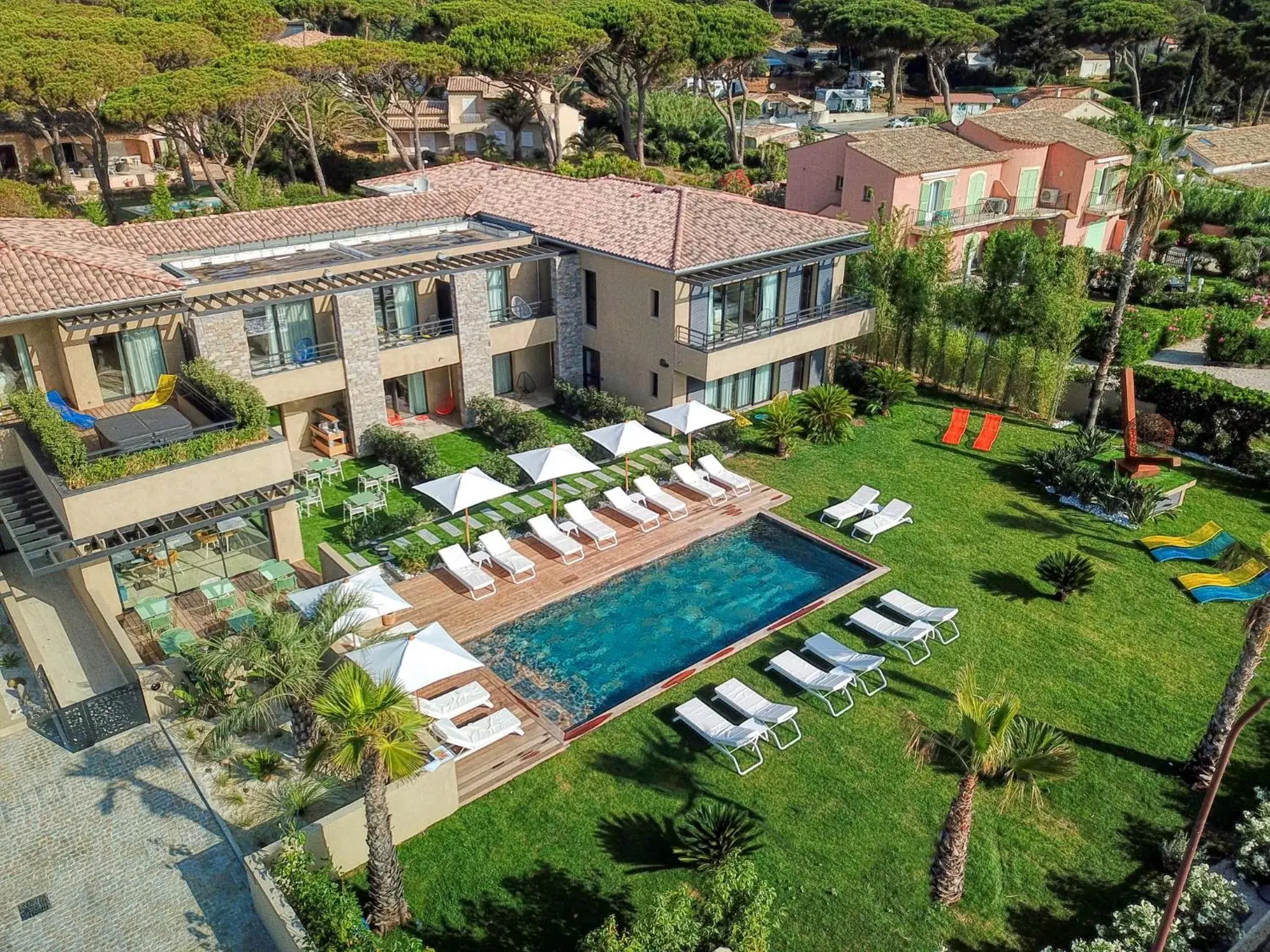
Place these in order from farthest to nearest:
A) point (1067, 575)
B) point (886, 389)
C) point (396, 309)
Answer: point (886, 389)
point (396, 309)
point (1067, 575)

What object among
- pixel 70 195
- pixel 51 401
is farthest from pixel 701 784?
pixel 70 195

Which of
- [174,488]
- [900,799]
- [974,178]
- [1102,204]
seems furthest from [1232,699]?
[1102,204]

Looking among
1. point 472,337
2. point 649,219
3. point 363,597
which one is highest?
point 649,219

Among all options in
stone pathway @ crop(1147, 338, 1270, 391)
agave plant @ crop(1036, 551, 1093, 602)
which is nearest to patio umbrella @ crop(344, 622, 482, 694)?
agave plant @ crop(1036, 551, 1093, 602)

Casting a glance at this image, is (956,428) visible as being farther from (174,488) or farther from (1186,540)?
(174,488)

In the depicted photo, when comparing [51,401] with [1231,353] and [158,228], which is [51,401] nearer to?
[158,228]

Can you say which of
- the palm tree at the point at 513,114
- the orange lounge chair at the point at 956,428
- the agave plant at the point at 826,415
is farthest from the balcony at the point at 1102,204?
the palm tree at the point at 513,114
